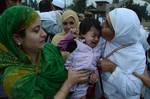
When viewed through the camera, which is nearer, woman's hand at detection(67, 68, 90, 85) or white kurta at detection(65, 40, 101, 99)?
woman's hand at detection(67, 68, 90, 85)

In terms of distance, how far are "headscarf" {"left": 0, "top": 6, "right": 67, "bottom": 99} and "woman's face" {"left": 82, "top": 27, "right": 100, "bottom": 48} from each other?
0.54 m

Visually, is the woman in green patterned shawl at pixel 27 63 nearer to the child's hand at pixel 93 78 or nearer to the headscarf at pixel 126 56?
the child's hand at pixel 93 78

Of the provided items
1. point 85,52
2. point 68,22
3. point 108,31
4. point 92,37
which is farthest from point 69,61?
point 68,22

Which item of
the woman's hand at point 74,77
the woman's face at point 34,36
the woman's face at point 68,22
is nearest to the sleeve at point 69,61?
the woman's hand at point 74,77

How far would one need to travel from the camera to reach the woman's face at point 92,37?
3.28 meters

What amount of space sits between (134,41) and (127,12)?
25cm

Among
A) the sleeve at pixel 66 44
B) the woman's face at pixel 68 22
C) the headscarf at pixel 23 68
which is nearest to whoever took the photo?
the headscarf at pixel 23 68

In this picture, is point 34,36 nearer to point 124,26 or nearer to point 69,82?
point 69,82

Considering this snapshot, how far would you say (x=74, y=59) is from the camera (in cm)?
318

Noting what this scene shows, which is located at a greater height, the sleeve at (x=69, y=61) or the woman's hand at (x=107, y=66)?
the sleeve at (x=69, y=61)

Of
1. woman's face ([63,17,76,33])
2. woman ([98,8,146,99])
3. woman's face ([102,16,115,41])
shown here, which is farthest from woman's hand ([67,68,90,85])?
woman's face ([63,17,76,33])

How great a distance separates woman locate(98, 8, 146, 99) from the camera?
10.3 feet

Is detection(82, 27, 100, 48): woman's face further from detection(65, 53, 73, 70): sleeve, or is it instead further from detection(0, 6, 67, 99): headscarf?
detection(0, 6, 67, 99): headscarf

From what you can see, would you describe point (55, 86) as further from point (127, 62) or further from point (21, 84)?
point (127, 62)
